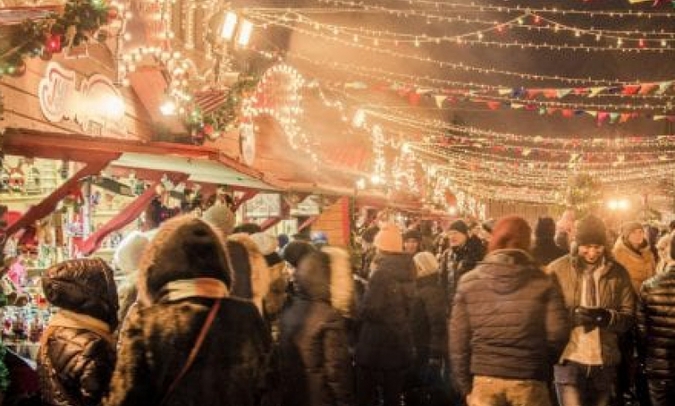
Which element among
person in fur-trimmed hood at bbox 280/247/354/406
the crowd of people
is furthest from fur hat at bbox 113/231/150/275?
person in fur-trimmed hood at bbox 280/247/354/406

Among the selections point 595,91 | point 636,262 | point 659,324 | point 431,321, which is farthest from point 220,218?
point 595,91

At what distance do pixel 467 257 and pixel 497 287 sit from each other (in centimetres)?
397

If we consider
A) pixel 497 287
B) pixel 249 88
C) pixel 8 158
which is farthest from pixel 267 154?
pixel 497 287

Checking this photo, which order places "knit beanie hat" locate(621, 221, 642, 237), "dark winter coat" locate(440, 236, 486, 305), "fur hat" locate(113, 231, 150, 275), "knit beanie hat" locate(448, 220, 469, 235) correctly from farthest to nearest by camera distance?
"knit beanie hat" locate(448, 220, 469, 235), "dark winter coat" locate(440, 236, 486, 305), "knit beanie hat" locate(621, 221, 642, 237), "fur hat" locate(113, 231, 150, 275)

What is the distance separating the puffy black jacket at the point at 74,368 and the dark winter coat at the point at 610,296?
3.83 m

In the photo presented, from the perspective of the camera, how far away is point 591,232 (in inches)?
222

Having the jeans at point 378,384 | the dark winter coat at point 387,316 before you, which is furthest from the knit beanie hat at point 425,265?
the jeans at point 378,384

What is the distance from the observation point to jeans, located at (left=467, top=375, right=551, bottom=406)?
181 inches

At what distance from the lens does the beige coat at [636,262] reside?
26.7 ft

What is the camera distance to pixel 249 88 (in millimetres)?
9961

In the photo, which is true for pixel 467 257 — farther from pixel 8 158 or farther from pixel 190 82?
pixel 8 158

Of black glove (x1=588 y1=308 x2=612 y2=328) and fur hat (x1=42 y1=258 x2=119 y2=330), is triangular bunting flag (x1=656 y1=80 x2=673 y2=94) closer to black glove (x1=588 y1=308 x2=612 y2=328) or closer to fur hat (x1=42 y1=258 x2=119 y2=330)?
black glove (x1=588 y1=308 x2=612 y2=328)

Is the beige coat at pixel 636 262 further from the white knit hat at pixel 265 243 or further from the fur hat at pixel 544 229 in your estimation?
the white knit hat at pixel 265 243

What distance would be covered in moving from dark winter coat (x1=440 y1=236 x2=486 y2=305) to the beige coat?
164cm
